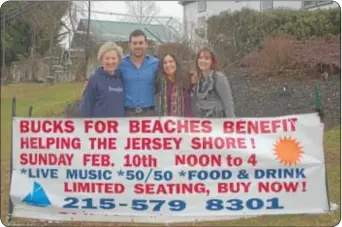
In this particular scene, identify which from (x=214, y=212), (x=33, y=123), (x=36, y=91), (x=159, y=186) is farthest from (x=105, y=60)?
(x=36, y=91)

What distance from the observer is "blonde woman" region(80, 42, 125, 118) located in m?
5.05

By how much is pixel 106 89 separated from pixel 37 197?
1.22m

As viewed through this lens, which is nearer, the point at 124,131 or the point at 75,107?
the point at 124,131

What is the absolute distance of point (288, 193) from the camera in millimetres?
5055

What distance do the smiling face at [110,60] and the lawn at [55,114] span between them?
146 cm

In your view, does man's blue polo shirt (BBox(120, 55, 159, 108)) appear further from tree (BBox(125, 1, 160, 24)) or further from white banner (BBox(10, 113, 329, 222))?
tree (BBox(125, 1, 160, 24))

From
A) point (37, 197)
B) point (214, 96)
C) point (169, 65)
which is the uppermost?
point (169, 65)

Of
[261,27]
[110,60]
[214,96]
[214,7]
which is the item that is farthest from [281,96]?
[110,60]

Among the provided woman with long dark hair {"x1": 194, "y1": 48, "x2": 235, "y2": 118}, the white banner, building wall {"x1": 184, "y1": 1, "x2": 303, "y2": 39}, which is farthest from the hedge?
the white banner

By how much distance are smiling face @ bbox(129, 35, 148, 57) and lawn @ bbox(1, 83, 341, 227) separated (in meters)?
1.65

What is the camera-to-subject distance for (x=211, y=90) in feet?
17.2

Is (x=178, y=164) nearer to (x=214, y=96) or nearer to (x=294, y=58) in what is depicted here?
(x=214, y=96)

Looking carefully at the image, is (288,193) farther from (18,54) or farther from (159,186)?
(18,54)

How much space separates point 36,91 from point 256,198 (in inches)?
157
